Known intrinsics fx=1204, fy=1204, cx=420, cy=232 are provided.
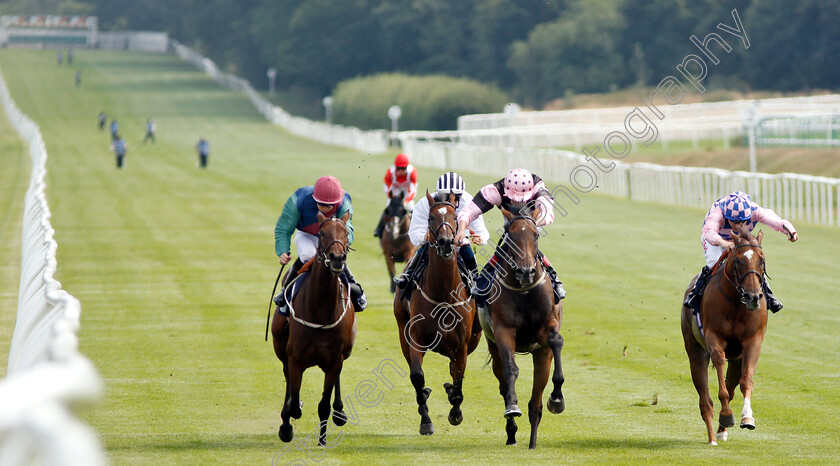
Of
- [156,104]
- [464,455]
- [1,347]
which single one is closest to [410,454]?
[464,455]

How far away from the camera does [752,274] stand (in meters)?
8.40

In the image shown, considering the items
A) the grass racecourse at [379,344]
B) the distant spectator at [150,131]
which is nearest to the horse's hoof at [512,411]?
the grass racecourse at [379,344]

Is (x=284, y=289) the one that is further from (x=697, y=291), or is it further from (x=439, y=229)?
(x=697, y=291)

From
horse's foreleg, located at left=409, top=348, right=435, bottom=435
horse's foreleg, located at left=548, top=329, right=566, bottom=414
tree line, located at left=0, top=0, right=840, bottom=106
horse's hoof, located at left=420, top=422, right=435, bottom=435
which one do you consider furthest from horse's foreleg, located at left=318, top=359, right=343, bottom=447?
tree line, located at left=0, top=0, right=840, bottom=106

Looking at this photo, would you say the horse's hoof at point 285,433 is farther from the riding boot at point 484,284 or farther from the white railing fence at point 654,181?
the white railing fence at point 654,181

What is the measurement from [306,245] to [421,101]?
204 ft

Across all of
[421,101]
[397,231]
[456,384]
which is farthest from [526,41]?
[456,384]

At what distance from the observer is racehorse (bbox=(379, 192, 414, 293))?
52.3ft

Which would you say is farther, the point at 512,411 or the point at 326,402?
the point at 326,402

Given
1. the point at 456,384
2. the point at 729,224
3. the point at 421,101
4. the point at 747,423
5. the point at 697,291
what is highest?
the point at 421,101

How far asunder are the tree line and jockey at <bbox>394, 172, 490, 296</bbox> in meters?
55.6

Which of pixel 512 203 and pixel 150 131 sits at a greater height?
pixel 150 131

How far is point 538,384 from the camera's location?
8.93 metres

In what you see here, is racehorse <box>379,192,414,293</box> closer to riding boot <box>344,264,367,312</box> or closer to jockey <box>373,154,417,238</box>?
jockey <box>373,154,417,238</box>
